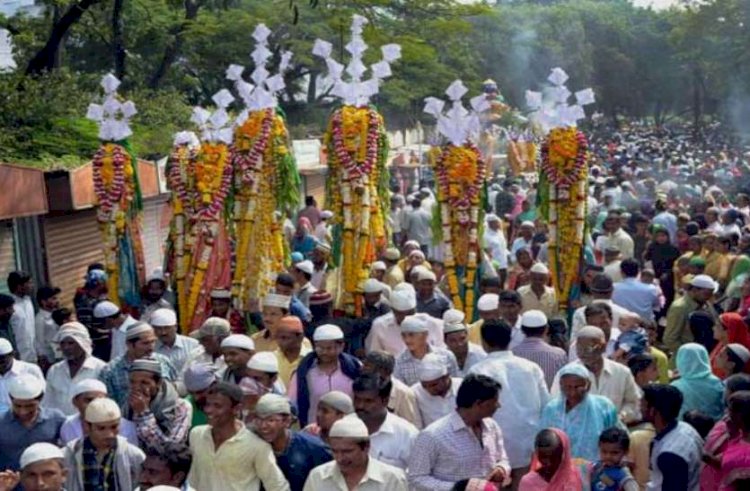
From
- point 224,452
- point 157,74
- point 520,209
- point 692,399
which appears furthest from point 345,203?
point 157,74

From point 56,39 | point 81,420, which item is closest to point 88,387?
point 81,420

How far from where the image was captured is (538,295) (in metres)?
10.2

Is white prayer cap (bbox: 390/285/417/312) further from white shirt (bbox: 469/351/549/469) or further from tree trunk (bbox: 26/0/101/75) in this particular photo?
tree trunk (bbox: 26/0/101/75)

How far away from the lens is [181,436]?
20.6 ft

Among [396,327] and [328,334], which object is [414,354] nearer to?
[328,334]

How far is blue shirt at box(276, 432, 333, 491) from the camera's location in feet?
19.0

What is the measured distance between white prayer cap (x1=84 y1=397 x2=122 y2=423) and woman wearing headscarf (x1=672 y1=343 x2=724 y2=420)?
3114 mm

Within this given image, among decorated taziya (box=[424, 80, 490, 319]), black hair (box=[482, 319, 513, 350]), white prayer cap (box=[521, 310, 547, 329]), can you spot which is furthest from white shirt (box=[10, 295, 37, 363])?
black hair (box=[482, 319, 513, 350])

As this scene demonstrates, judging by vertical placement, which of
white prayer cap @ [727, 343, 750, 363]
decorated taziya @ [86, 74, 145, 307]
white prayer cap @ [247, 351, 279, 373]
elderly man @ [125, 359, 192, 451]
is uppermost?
decorated taziya @ [86, 74, 145, 307]

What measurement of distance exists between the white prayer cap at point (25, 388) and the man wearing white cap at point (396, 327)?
2.82 metres

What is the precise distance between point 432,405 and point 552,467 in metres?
1.38

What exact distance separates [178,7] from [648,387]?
19.8 metres

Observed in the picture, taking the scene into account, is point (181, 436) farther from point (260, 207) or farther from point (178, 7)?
point (178, 7)

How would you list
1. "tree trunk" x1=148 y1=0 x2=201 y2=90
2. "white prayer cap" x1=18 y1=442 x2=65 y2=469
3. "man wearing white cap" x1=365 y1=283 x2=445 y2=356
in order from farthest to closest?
"tree trunk" x1=148 y1=0 x2=201 y2=90
"man wearing white cap" x1=365 y1=283 x2=445 y2=356
"white prayer cap" x1=18 y1=442 x2=65 y2=469
